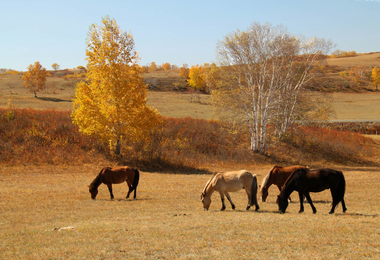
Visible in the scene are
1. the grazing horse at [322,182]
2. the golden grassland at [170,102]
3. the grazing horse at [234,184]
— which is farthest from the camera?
the golden grassland at [170,102]

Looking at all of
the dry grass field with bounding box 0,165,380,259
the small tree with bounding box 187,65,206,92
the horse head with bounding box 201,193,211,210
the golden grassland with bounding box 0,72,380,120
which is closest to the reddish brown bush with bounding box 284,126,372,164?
the golden grassland with bounding box 0,72,380,120

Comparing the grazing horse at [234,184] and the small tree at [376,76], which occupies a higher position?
the small tree at [376,76]

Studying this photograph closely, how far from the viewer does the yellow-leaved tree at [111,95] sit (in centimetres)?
2733

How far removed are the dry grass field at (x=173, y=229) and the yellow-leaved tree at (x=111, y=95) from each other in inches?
448

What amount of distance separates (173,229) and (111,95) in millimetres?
20586

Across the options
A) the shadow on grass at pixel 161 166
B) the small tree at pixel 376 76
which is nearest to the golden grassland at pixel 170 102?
the small tree at pixel 376 76

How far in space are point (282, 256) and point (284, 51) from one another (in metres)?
28.6

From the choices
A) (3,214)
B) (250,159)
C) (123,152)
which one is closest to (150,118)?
(123,152)

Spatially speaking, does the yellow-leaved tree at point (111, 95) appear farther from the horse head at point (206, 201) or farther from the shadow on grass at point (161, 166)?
the horse head at point (206, 201)

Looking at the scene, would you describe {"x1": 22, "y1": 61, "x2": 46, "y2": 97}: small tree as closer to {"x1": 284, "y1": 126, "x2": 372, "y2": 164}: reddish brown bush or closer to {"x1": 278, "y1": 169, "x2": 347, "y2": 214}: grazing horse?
{"x1": 284, "y1": 126, "x2": 372, "y2": 164}: reddish brown bush

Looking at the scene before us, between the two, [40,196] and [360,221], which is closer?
[360,221]

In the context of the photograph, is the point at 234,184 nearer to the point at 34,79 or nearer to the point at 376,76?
the point at 34,79

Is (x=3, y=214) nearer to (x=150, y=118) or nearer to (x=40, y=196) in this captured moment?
(x=40, y=196)

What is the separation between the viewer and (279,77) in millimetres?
33656
